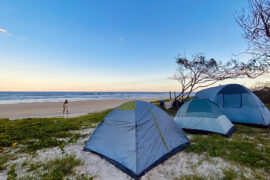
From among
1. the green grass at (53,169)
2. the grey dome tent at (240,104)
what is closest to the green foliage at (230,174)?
the green grass at (53,169)

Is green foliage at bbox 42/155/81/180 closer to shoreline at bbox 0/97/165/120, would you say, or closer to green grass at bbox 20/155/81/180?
green grass at bbox 20/155/81/180

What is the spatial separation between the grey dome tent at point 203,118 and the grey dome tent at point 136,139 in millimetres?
1324

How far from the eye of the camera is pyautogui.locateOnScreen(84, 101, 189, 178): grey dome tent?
2.62m

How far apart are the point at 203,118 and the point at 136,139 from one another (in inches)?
127

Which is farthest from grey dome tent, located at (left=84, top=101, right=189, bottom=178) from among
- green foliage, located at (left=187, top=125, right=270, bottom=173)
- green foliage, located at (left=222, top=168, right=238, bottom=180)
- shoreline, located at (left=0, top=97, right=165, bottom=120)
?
shoreline, located at (left=0, top=97, right=165, bottom=120)

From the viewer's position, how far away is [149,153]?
274 centimetres

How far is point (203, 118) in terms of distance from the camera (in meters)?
4.63

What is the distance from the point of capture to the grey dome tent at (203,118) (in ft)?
14.7

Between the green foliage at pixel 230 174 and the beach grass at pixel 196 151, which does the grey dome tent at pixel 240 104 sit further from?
the green foliage at pixel 230 174

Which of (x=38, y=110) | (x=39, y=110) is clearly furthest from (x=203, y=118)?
(x=38, y=110)

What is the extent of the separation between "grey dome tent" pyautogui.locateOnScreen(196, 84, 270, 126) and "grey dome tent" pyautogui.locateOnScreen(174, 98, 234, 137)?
2.14m

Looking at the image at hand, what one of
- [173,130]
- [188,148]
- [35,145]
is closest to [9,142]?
[35,145]

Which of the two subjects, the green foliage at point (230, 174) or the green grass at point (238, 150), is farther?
the green grass at point (238, 150)

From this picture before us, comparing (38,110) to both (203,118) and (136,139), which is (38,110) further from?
(203,118)
